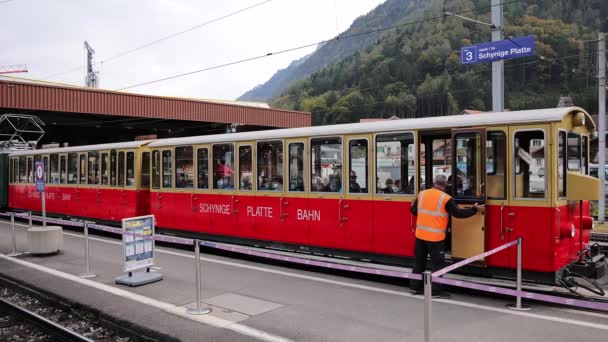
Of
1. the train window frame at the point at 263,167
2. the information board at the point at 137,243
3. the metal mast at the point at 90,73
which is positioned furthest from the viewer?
the metal mast at the point at 90,73

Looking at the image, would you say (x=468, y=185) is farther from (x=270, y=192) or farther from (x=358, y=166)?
(x=270, y=192)

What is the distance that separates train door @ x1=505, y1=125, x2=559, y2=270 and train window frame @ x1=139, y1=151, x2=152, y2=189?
33.0 ft

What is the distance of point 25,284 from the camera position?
927 centimetres

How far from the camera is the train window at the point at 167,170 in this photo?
1339 cm

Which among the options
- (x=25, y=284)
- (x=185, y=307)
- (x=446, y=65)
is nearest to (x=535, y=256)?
(x=185, y=307)

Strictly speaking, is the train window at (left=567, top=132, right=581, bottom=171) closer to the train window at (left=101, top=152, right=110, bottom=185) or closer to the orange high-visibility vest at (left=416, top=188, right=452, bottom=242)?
the orange high-visibility vest at (left=416, top=188, right=452, bottom=242)

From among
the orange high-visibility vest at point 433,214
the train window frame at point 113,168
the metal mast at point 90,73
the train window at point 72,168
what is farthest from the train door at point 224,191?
the metal mast at point 90,73

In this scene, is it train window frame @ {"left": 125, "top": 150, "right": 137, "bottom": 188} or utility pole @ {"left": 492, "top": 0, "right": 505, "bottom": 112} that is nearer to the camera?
utility pole @ {"left": 492, "top": 0, "right": 505, "bottom": 112}

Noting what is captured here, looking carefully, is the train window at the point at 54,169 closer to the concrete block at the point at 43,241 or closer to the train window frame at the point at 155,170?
the train window frame at the point at 155,170

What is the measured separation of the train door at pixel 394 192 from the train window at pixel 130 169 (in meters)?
8.50

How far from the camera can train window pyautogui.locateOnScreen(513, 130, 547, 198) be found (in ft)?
23.7

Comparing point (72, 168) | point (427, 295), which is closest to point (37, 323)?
point (427, 295)


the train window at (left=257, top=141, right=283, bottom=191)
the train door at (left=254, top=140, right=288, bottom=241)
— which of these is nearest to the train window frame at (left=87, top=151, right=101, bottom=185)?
the train door at (left=254, top=140, right=288, bottom=241)

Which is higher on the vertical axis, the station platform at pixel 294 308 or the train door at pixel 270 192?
the train door at pixel 270 192
